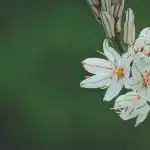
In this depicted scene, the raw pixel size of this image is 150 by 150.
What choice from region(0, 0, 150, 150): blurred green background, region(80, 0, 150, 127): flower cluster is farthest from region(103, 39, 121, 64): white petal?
region(0, 0, 150, 150): blurred green background

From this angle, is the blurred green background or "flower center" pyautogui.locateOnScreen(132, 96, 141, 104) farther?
the blurred green background

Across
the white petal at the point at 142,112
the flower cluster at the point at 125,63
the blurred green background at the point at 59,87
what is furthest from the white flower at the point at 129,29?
the blurred green background at the point at 59,87

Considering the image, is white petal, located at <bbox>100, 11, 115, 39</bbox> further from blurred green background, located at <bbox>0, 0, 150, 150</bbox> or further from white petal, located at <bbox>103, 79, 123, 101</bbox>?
blurred green background, located at <bbox>0, 0, 150, 150</bbox>

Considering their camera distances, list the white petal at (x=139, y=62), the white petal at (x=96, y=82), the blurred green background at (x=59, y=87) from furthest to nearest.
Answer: the blurred green background at (x=59, y=87) < the white petal at (x=96, y=82) < the white petal at (x=139, y=62)

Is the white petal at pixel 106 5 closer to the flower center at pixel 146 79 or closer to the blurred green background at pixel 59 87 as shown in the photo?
the flower center at pixel 146 79

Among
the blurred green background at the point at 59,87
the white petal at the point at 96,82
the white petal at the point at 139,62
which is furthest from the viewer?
the blurred green background at the point at 59,87

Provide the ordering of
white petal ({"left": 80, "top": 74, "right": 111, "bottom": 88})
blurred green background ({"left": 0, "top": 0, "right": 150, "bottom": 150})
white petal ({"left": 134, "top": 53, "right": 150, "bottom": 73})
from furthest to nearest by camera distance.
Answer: blurred green background ({"left": 0, "top": 0, "right": 150, "bottom": 150}) → white petal ({"left": 80, "top": 74, "right": 111, "bottom": 88}) → white petal ({"left": 134, "top": 53, "right": 150, "bottom": 73})
